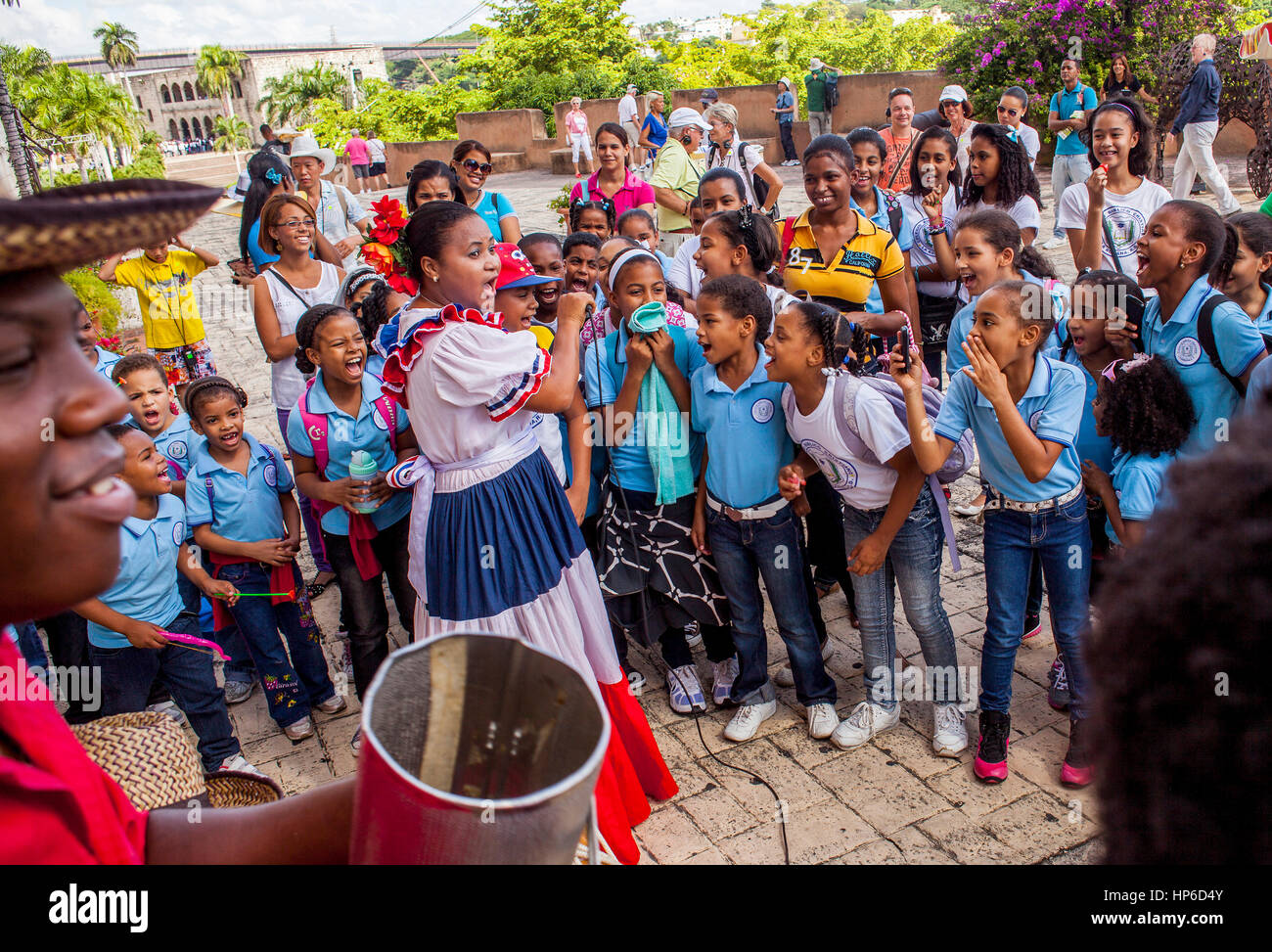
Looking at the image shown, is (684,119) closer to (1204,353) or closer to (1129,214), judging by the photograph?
(1129,214)

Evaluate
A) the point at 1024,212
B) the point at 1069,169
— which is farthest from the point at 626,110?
the point at 1024,212

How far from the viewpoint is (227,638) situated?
14.2 feet

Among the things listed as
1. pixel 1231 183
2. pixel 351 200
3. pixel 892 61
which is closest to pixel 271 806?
pixel 351 200

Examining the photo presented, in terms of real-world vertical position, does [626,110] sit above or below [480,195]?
above

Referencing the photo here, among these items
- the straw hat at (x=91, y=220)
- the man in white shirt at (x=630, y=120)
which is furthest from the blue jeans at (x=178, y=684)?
the man in white shirt at (x=630, y=120)

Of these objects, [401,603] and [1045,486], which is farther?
[401,603]

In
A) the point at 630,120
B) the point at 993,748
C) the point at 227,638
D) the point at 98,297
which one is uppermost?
the point at 630,120

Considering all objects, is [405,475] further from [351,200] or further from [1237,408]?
[351,200]

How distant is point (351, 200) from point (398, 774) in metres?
7.36

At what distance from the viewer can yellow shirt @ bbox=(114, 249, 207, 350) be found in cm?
584

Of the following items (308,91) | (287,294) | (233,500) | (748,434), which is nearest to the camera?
(748,434)

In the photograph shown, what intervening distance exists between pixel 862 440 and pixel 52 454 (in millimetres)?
2966

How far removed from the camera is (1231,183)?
450 inches
